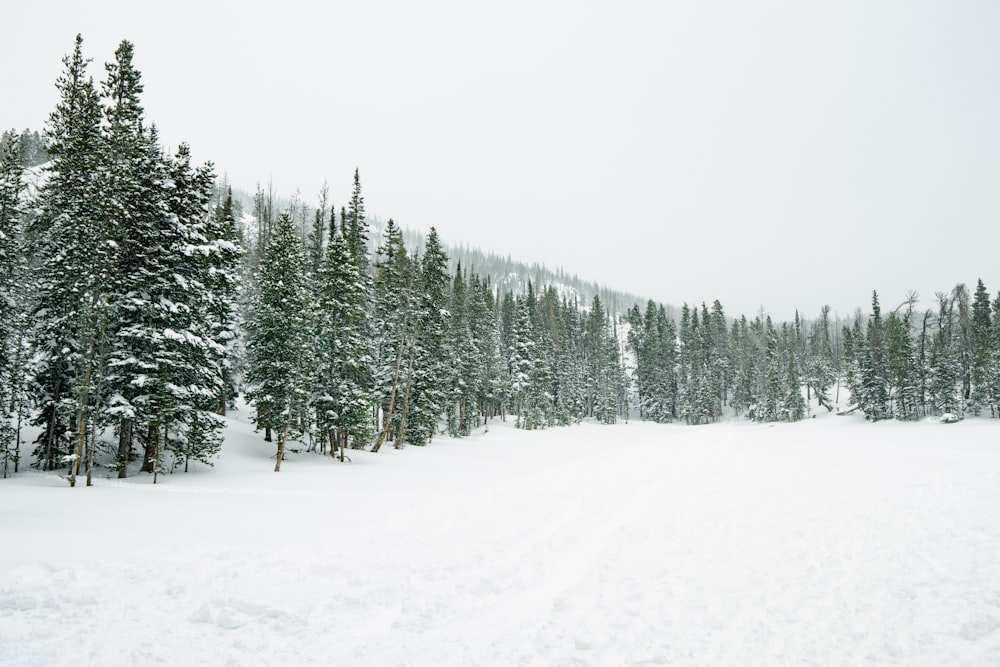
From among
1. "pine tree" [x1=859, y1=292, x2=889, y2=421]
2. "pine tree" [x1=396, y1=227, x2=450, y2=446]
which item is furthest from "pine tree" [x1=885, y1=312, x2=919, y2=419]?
"pine tree" [x1=396, y1=227, x2=450, y2=446]

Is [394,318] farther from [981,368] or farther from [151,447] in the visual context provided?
[981,368]

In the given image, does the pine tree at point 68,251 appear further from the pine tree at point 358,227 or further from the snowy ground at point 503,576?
the pine tree at point 358,227

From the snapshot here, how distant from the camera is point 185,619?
20.0 ft

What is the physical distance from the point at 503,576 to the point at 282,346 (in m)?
19.4

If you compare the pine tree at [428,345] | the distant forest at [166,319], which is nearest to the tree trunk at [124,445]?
the distant forest at [166,319]

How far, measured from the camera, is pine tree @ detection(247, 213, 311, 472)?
22.0 metres

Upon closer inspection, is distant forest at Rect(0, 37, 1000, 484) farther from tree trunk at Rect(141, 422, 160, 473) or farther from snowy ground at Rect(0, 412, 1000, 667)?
snowy ground at Rect(0, 412, 1000, 667)

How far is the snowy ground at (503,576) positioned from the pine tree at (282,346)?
722 cm

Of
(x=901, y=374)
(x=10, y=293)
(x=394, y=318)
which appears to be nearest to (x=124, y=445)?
(x=10, y=293)

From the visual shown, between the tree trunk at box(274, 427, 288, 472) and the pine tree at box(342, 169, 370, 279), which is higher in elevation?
the pine tree at box(342, 169, 370, 279)

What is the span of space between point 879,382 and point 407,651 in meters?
77.1

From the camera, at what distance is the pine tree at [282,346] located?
22.0 meters

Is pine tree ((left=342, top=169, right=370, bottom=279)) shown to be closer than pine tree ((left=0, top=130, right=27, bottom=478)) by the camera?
No

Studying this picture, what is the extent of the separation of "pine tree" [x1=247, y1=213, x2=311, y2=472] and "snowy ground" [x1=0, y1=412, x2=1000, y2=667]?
7.22 m
